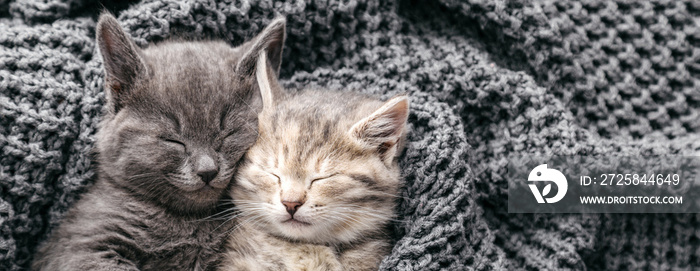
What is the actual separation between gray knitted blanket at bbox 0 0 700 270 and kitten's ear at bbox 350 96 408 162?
60 mm

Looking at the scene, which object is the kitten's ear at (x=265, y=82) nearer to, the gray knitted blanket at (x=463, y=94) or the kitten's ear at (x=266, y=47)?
the kitten's ear at (x=266, y=47)

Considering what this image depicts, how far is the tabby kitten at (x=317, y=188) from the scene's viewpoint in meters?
1.14

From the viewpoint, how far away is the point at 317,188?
1135 millimetres

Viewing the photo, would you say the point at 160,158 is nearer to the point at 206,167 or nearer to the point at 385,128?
the point at 206,167

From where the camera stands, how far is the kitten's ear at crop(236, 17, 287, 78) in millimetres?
1229

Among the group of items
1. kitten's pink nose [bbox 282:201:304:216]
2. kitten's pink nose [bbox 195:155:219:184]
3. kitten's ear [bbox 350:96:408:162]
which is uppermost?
kitten's ear [bbox 350:96:408:162]

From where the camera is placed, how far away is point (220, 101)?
116 centimetres

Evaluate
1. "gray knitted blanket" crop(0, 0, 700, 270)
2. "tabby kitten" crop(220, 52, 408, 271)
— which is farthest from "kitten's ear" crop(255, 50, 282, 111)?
"gray knitted blanket" crop(0, 0, 700, 270)

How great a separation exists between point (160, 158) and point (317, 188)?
0.34 meters

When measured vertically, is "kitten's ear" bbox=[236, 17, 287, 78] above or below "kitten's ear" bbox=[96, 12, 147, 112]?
above

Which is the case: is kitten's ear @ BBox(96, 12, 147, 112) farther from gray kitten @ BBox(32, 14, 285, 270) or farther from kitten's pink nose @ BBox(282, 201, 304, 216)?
kitten's pink nose @ BBox(282, 201, 304, 216)

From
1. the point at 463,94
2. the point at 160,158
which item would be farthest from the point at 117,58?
the point at 463,94

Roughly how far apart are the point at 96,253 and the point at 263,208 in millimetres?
356

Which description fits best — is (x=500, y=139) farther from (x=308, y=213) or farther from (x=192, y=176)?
(x=192, y=176)
